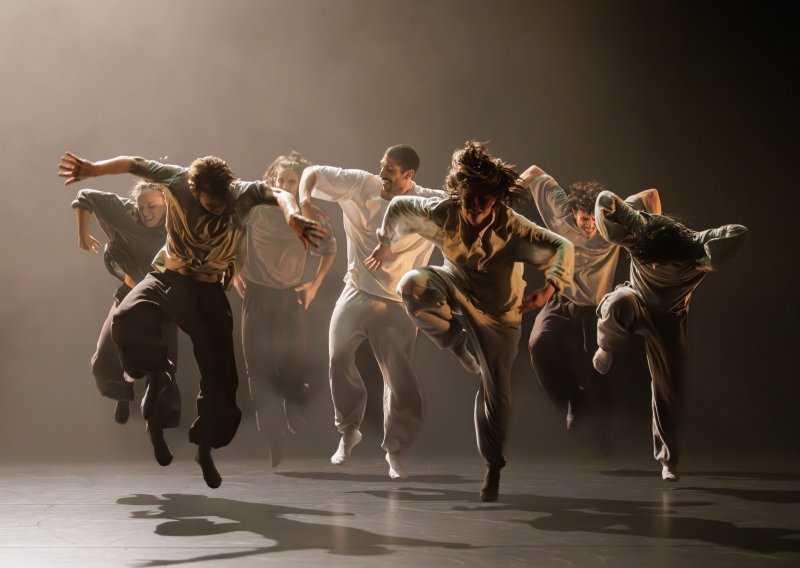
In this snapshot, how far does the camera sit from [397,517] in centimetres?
474

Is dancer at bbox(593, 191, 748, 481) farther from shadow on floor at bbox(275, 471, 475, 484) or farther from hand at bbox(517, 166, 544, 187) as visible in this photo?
shadow on floor at bbox(275, 471, 475, 484)

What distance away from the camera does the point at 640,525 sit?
4543mm

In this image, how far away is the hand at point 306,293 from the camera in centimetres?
679

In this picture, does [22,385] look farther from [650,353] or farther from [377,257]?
[650,353]

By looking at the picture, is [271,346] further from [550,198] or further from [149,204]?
[550,198]

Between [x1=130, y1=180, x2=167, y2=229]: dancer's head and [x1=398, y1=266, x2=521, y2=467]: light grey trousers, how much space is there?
2.00 m

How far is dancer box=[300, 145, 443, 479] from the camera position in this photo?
6207mm

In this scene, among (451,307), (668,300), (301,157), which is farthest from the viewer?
(301,157)

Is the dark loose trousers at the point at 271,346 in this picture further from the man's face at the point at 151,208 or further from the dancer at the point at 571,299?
the dancer at the point at 571,299

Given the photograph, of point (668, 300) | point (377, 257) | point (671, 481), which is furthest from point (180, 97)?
point (671, 481)

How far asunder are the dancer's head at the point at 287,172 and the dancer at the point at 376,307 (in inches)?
14.2

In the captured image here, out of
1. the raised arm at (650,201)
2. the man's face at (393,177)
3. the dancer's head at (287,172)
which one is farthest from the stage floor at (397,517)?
the dancer's head at (287,172)

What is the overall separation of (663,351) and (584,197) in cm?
133

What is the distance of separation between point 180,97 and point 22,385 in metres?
2.40
